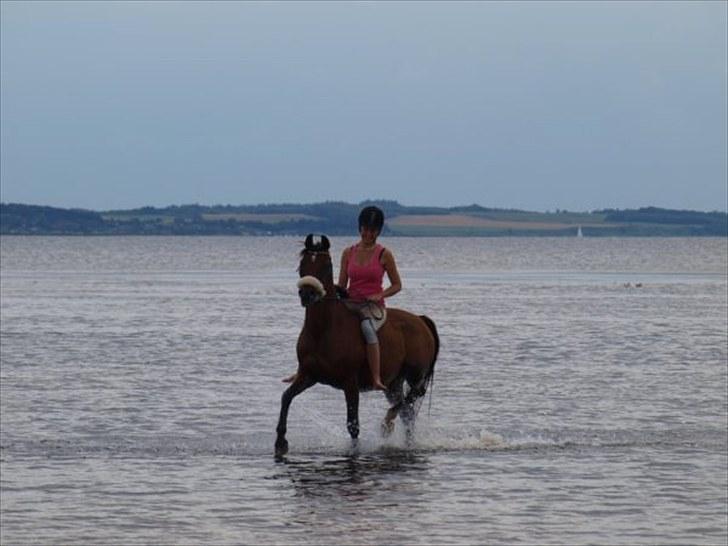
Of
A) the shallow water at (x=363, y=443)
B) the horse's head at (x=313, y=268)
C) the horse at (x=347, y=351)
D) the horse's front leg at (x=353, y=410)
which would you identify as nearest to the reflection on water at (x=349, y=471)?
the shallow water at (x=363, y=443)

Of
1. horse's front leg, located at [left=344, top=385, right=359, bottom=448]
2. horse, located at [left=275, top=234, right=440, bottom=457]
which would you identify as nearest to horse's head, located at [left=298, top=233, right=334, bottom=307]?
horse, located at [left=275, top=234, right=440, bottom=457]

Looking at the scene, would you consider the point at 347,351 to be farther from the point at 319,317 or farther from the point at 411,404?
the point at 411,404

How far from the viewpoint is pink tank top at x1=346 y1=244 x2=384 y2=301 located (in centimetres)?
1662

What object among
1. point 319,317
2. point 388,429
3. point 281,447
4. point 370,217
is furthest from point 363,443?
point 370,217

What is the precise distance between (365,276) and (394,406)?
5.23 feet

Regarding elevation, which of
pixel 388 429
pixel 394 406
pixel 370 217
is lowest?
pixel 388 429

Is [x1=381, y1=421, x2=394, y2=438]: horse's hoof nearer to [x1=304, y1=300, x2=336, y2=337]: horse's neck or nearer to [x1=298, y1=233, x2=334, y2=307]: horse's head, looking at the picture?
[x1=304, y1=300, x2=336, y2=337]: horse's neck

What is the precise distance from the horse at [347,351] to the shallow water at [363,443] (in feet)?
1.39

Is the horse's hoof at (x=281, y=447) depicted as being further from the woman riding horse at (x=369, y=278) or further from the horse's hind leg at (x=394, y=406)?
the horse's hind leg at (x=394, y=406)

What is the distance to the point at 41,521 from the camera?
508 inches

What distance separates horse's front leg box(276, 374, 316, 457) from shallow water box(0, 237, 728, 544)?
155mm

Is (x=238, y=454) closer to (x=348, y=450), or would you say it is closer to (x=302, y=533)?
(x=348, y=450)

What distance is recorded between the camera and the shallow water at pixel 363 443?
42.3 ft

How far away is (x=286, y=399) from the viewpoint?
16.7m
